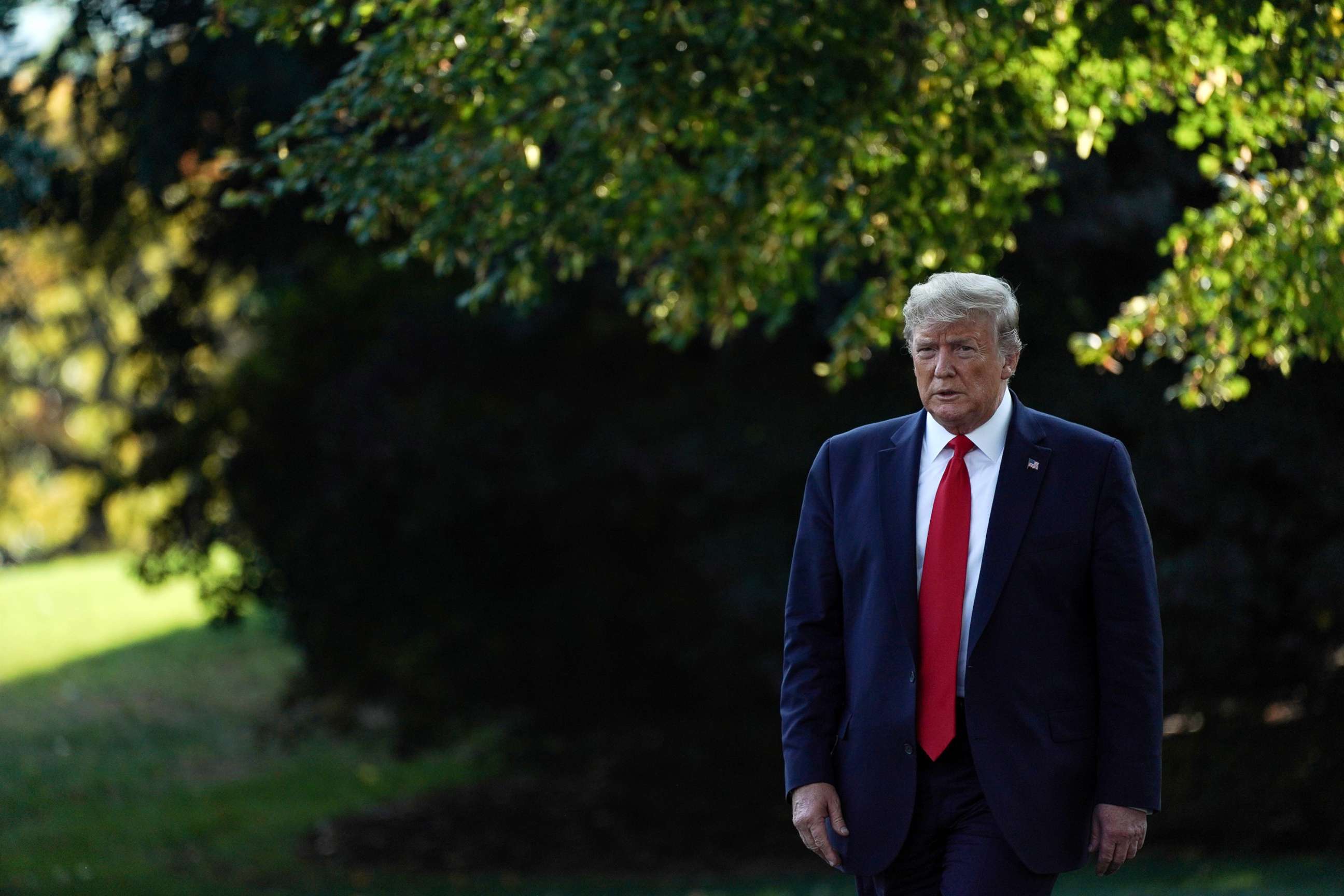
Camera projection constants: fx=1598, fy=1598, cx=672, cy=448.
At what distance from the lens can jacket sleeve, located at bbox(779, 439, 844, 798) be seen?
13.1 feet

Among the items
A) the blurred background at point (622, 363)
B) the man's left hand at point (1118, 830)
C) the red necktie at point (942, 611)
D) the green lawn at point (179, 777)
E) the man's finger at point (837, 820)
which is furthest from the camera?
the green lawn at point (179, 777)

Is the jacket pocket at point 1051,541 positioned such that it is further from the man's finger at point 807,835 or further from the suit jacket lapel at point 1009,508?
the man's finger at point 807,835

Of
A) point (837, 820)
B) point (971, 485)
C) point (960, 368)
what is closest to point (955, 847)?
point (837, 820)

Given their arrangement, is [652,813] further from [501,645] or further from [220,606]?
[220,606]

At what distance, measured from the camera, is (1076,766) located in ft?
12.5

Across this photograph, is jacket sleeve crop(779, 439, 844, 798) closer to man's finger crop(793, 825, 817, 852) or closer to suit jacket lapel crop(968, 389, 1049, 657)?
man's finger crop(793, 825, 817, 852)

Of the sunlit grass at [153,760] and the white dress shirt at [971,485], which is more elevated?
the white dress shirt at [971,485]

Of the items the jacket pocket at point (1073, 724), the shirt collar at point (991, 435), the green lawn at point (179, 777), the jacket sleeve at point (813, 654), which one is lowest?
the green lawn at point (179, 777)

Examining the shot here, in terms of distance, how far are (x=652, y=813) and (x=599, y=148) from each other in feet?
32.4

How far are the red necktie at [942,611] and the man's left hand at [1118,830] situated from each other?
1.28ft

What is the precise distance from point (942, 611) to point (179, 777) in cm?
1657

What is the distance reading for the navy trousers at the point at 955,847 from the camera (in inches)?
147

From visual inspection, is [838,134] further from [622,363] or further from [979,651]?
[622,363]

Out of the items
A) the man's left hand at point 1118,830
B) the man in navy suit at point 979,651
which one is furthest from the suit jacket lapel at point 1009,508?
the man's left hand at point 1118,830
